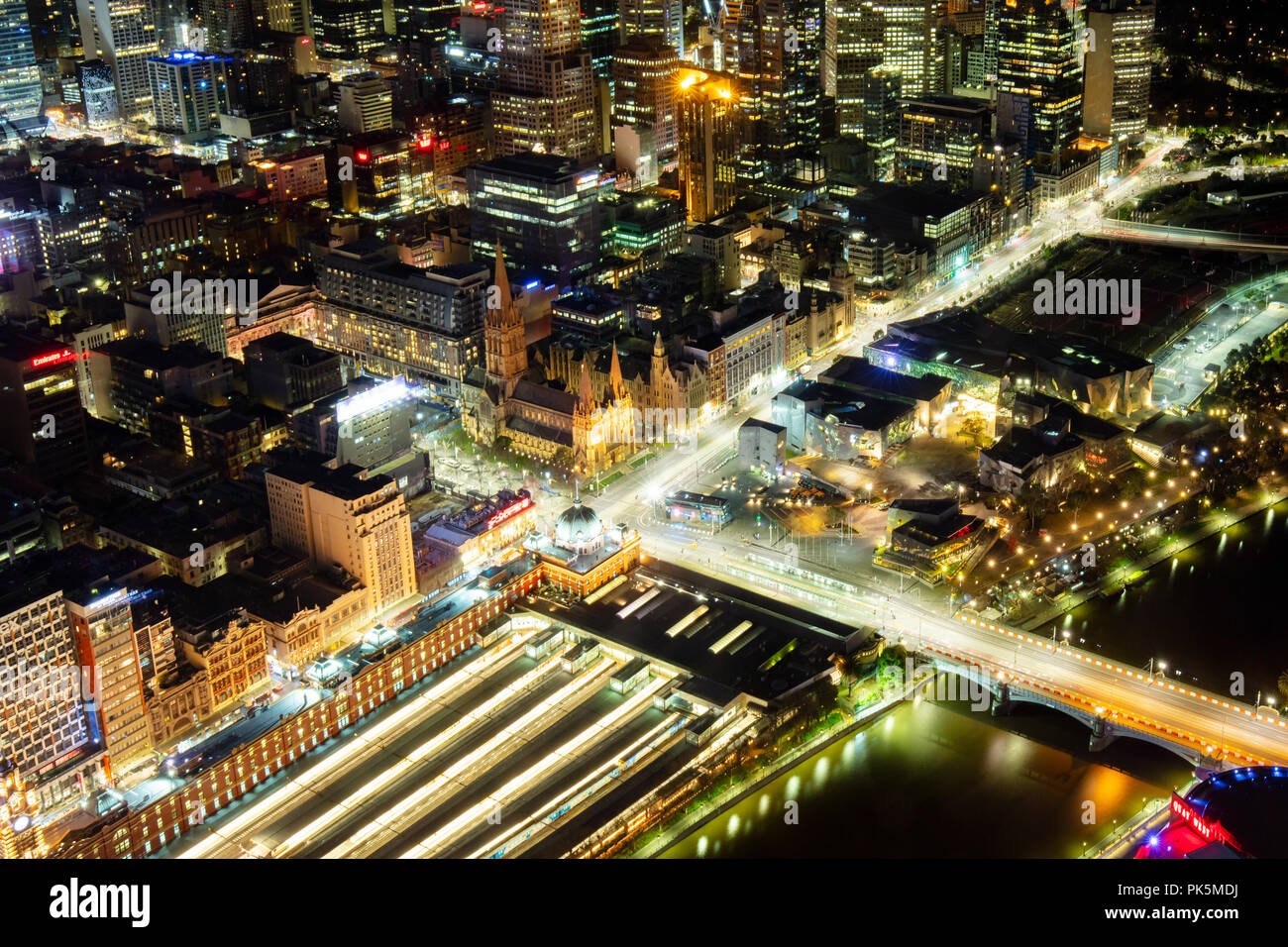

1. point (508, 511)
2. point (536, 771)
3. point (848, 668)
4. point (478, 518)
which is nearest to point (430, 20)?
point (508, 511)

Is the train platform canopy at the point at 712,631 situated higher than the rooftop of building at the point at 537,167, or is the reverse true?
the rooftop of building at the point at 537,167

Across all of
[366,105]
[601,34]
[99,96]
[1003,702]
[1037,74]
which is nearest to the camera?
[1003,702]

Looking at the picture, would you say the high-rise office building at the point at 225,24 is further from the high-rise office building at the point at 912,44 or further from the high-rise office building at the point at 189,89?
the high-rise office building at the point at 912,44

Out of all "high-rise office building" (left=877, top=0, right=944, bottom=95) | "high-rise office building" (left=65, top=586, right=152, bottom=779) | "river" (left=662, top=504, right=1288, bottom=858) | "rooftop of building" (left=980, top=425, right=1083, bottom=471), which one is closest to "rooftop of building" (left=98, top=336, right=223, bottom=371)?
"high-rise office building" (left=65, top=586, right=152, bottom=779)

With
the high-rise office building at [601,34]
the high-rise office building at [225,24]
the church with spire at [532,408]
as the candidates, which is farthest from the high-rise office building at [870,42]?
the high-rise office building at [225,24]

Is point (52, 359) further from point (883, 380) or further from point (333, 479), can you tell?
point (883, 380)

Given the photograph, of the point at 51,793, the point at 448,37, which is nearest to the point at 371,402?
the point at 51,793
